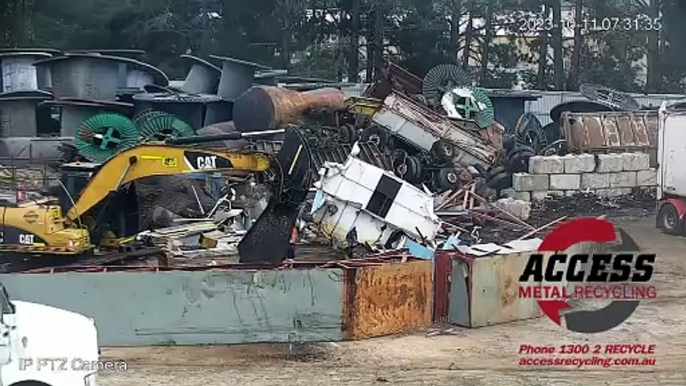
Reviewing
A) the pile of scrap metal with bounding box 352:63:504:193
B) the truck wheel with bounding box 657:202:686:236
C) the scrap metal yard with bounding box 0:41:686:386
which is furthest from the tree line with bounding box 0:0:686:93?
the scrap metal yard with bounding box 0:41:686:386

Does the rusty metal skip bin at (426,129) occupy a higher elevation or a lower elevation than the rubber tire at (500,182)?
higher

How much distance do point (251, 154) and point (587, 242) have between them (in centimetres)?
475

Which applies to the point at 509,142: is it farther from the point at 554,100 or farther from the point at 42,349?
the point at 42,349

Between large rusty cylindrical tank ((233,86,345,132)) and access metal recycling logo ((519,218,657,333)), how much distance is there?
29.7 feet

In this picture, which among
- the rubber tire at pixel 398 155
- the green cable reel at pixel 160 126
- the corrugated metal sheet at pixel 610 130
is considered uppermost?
the green cable reel at pixel 160 126

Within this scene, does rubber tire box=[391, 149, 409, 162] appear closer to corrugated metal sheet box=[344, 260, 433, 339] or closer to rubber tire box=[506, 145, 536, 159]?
rubber tire box=[506, 145, 536, 159]

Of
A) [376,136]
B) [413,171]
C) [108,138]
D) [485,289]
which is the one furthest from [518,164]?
[485,289]

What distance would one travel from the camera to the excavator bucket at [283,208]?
13.8 m

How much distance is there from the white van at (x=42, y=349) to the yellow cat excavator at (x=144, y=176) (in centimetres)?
542

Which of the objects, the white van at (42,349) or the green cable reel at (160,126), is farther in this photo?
the green cable reel at (160,126)

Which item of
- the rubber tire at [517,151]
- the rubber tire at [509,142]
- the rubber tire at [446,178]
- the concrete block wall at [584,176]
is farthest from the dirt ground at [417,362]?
the rubber tire at [509,142]

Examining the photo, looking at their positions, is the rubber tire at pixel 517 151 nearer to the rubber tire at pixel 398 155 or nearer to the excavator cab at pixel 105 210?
the rubber tire at pixel 398 155

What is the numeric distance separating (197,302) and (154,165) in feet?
7.42

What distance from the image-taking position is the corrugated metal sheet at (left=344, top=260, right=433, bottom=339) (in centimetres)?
1263
